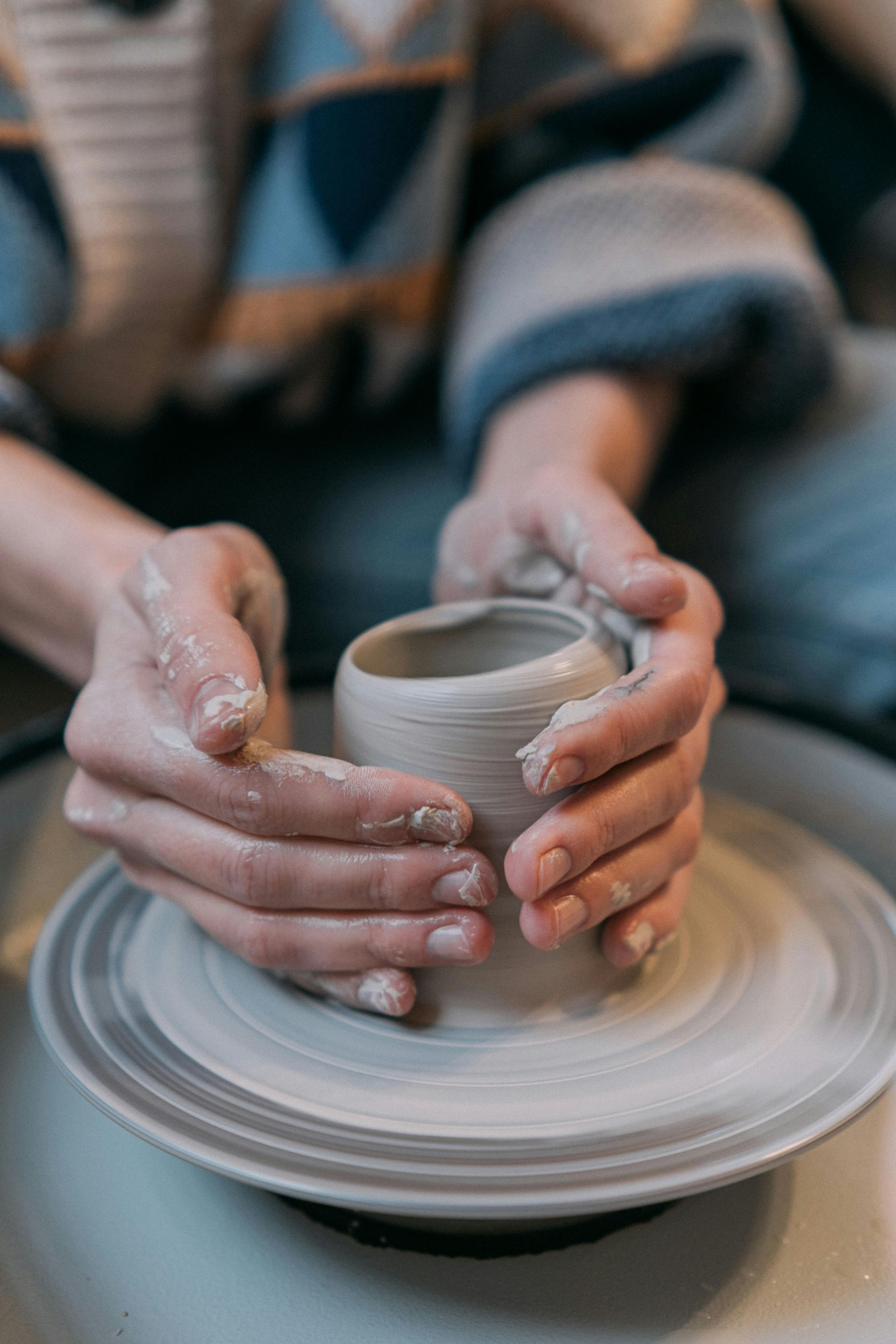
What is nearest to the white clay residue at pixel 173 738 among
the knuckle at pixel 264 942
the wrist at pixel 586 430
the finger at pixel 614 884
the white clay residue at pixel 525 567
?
the knuckle at pixel 264 942

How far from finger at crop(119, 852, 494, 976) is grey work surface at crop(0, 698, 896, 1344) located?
0.12 metres

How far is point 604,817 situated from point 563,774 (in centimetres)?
4

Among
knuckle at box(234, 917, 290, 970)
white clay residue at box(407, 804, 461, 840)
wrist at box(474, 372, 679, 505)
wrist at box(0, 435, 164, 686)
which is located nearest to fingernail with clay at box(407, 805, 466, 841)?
white clay residue at box(407, 804, 461, 840)

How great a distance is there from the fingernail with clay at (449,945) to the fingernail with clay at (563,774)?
0.29 feet

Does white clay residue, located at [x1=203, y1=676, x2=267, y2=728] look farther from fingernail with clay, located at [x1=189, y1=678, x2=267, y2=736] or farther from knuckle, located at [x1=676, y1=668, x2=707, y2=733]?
knuckle, located at [x1=676, y1=668, x2=707, y2=733]

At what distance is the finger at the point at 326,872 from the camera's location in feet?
1.91

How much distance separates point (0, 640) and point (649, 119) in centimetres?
114

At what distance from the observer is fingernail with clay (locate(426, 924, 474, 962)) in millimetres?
583

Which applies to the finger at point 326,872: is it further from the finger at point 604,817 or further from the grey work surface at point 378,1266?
the grey work surface at point 378,1266

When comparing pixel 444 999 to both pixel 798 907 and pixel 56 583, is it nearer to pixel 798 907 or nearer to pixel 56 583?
pixel 798 907

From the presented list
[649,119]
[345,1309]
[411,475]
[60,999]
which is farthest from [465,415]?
[345,1309]

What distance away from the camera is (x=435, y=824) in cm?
57

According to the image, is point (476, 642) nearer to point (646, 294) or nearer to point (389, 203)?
point (646, 294)

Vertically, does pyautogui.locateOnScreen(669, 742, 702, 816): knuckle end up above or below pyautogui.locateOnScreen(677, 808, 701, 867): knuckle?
above
